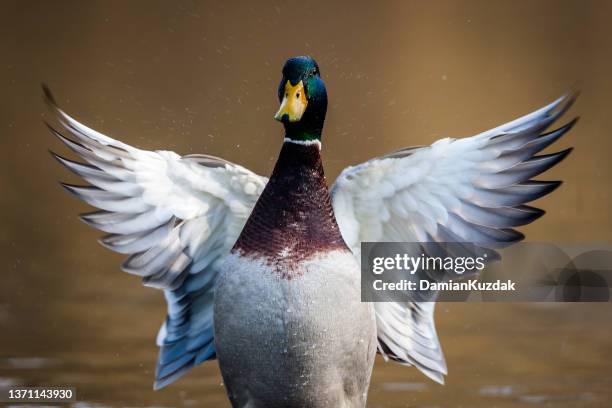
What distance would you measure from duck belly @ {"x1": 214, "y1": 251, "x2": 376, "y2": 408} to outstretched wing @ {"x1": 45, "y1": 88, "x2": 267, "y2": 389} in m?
0.29

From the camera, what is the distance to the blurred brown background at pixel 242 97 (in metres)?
6.52

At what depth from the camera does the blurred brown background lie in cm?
652

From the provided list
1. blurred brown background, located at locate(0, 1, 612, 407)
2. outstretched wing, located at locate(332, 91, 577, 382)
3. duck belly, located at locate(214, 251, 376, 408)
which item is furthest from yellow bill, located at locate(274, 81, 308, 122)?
blurred brown background, located at locate(0, 1, 612, 407)

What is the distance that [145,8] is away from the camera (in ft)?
28.7

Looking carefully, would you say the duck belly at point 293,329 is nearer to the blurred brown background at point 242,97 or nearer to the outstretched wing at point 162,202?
the outstretched wing at point 162,202

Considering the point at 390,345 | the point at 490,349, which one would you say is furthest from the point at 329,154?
the point at 390,345

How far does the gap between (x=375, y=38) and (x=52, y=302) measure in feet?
11.1

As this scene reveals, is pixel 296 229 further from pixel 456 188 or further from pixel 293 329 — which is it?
pixel 456 188

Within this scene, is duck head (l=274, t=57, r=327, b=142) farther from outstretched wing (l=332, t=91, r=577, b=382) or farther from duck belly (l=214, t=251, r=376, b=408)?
duck belly (l=214, t=251, r=376, b=408)

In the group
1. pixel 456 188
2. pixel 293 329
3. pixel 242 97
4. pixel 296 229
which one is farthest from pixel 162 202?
pixel 242 97

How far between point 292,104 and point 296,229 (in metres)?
0.35

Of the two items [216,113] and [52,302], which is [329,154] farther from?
[52,302]

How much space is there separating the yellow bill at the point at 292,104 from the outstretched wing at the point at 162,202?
13.1 inches

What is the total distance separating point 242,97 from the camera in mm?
8133
